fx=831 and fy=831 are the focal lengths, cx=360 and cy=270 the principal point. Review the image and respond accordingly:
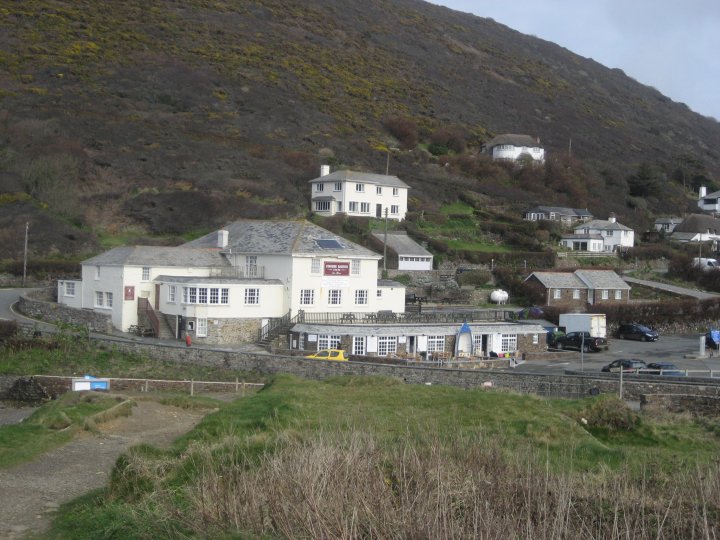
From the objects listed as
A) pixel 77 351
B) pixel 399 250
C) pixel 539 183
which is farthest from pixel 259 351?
pixel 539 183

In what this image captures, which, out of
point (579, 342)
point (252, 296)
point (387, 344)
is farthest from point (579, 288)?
point (252, 296)

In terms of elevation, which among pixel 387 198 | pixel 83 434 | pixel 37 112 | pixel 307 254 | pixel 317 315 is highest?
pixel 37 112

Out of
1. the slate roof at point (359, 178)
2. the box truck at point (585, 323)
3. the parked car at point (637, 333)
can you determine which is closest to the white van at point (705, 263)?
the parked car at point (637, 333)

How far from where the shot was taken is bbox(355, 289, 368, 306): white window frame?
4709cm

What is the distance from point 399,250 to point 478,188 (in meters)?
32.0

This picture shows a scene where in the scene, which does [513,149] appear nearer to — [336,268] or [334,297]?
[336,268]

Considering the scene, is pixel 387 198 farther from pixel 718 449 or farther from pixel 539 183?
pixel 718 449

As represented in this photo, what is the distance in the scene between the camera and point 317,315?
4491 cm

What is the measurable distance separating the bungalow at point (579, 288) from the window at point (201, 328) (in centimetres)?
2631

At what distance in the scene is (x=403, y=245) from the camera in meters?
65.1

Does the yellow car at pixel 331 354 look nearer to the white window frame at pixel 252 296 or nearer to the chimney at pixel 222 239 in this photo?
the white window frame at pixel 252 296

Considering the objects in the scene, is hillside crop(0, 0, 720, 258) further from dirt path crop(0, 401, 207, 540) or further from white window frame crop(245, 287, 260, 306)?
dirt path crop(0, 401, 207, 540)

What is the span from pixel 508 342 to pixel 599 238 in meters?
38.7

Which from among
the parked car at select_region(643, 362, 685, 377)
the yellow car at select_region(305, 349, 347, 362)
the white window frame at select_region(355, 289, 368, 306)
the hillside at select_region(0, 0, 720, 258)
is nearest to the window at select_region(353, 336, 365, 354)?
the yellow car at select_region(305, 349, 347, 362)
